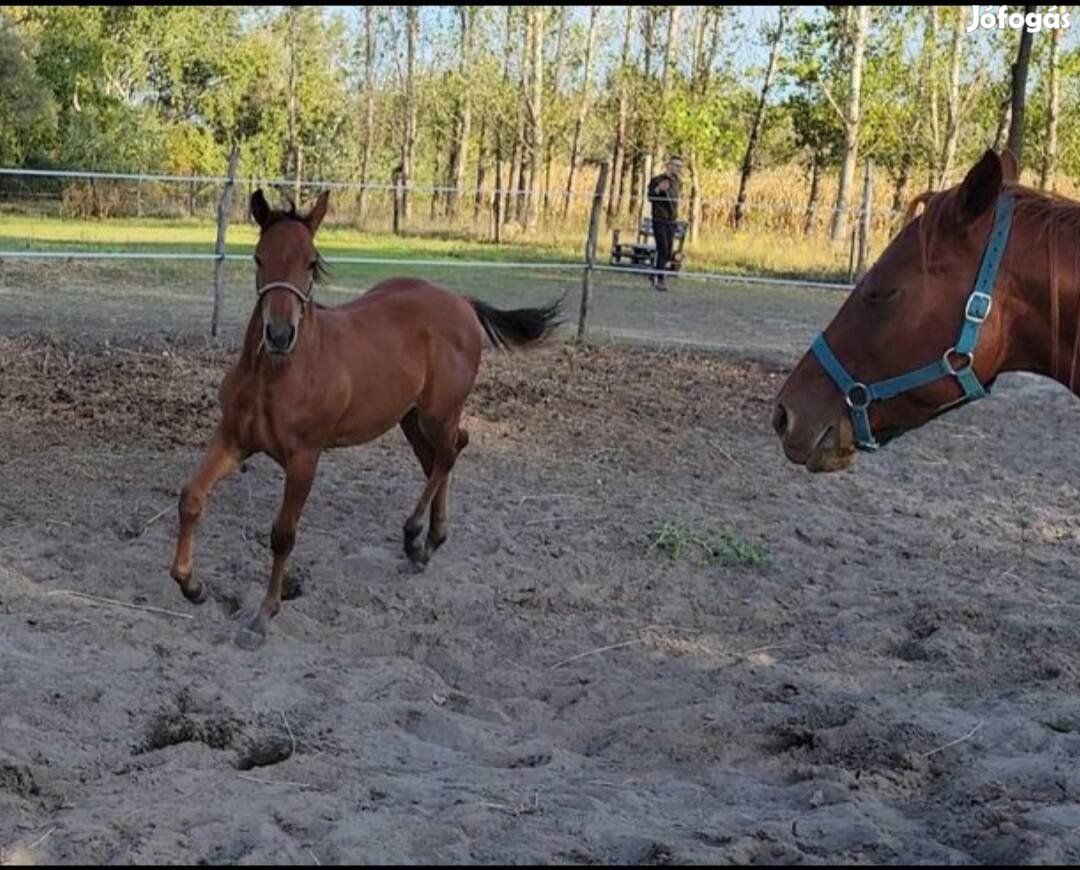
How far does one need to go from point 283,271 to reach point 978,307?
2.35m

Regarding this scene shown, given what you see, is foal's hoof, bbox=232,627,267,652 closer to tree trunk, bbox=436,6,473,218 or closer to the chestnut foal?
the chestnut foal

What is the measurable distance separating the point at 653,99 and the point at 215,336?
22526mm

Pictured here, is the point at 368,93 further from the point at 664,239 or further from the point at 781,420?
the point at 781,420

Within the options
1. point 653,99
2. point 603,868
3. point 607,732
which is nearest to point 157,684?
point 607,732

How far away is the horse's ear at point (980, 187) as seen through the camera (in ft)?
7.29

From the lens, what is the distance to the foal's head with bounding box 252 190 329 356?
3756mm

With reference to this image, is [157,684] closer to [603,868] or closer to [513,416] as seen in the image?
[603,868]

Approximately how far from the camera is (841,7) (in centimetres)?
2445

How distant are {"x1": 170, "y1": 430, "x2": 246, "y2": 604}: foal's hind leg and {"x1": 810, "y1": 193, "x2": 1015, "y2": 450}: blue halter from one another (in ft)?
7.61

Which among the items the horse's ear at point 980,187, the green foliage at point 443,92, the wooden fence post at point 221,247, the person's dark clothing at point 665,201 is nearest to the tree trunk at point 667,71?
the green foliage at point 443,92

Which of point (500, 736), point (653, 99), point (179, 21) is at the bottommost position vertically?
point (500, 736)

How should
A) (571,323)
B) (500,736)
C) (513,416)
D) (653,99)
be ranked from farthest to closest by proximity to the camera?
(653,99), (571,323), (513,416), (500,736)

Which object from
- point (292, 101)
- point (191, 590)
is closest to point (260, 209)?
point (191, 590)

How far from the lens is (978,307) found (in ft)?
7.73
